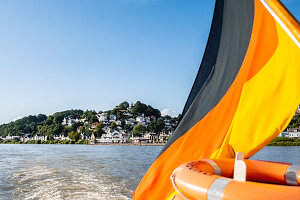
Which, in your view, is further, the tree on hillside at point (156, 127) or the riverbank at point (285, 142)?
the tree on hillside at point (156, 127)

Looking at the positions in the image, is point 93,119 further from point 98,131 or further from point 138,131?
point 138,131

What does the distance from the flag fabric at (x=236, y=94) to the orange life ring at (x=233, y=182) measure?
0.51m

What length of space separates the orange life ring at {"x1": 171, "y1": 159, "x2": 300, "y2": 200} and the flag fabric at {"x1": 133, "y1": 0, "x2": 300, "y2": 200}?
51cm

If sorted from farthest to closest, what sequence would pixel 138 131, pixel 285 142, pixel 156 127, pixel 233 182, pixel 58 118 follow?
pixel 58 118 < pixel 156 127 < pixel 138 131 < pixel 285 142 < pixel 233 182

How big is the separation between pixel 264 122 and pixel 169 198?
4.60 feet

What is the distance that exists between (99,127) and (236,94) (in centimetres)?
10291

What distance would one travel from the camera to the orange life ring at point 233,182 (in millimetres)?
1524

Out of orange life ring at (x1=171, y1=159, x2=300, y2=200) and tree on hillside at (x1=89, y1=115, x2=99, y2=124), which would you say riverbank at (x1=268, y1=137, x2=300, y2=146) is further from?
tree on hillside at (x1=89, y1=115, x2=99, y2=124)

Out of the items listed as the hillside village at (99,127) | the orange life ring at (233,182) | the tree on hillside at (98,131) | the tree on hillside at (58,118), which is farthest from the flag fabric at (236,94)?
the tree on hillside at (58,118)

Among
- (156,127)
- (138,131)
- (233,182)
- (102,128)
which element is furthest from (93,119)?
(233,182)

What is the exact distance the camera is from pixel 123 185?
823cm

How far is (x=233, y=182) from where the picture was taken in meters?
1.67

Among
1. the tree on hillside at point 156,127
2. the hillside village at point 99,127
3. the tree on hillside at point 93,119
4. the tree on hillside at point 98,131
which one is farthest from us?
the tree on hillside at point 93,119

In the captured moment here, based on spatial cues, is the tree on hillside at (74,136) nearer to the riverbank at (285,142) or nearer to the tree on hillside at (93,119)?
the tree on hillside at (93,119)
